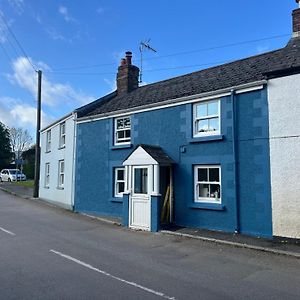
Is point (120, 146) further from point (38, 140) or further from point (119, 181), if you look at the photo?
point (38, 140)

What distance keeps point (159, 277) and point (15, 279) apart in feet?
9.25

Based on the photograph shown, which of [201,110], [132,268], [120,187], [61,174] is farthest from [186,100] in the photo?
[61,174]

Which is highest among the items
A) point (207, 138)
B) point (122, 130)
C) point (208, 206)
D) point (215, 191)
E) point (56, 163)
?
point (122, 130)

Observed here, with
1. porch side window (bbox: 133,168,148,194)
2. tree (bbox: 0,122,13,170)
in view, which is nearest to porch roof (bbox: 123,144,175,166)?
porch side window (bbox: 133,168,148,194)

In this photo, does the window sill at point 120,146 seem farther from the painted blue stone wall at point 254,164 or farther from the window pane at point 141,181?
the painted blue stone wall at point 254,164

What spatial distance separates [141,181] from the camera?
14984 millimetres

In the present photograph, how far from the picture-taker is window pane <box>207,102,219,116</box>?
1374cm

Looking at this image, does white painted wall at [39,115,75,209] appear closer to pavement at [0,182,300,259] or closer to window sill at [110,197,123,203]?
window sill at [110,197,123,203]

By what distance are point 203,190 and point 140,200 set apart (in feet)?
8.42

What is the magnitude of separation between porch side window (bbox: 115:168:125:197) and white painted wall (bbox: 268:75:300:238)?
25.4 ft

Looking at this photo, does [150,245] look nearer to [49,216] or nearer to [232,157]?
[232,157]

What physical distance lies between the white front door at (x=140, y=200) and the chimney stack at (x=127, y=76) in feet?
24.0

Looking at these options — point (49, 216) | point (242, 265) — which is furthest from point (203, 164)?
point (49, 216)

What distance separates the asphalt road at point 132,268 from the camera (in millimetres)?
6301
